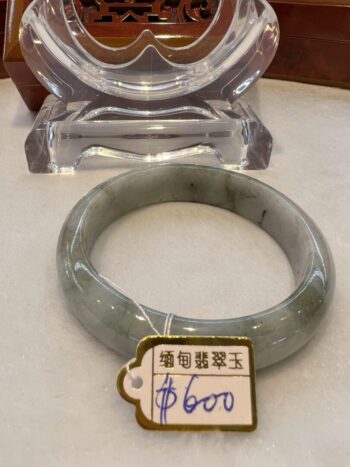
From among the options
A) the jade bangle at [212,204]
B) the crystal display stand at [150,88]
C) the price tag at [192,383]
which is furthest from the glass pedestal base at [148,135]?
the price tag at [192,383]

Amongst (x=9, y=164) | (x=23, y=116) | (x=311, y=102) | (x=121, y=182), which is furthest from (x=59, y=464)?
(x=311, y=102)

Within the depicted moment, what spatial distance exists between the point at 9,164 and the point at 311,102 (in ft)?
1.75

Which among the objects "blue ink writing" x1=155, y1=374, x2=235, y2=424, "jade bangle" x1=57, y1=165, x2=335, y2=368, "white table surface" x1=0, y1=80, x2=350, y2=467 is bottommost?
"white table surface" x1=0, y1=80, x2=350, y2=467

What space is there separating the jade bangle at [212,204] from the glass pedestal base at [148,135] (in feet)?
0.37

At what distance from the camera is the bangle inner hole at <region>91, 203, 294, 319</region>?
521 millimetres

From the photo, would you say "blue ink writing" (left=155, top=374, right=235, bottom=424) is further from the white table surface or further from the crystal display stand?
the crystal display stand

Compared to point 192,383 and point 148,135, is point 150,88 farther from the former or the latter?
point 192,383

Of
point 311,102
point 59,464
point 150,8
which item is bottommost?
point 59,464

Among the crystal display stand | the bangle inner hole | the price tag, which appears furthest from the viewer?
the crystal display stand

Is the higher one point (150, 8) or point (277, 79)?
point (150, 8)

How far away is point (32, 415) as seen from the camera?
423 millimetres

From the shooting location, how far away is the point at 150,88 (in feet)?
2.33

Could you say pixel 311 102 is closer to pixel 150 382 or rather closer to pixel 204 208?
pixel 204 208

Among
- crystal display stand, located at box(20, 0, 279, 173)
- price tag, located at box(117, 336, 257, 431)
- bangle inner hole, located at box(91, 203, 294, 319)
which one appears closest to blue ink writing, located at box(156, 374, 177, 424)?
price tag, located at box(117, 336, 257, 431)
